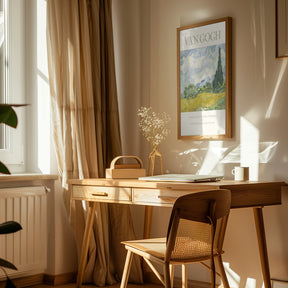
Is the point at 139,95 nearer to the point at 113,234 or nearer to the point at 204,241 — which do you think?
the point at 113,234

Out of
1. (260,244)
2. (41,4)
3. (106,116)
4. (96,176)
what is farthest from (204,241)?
(41,4)

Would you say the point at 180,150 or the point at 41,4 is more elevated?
the point at 41,4

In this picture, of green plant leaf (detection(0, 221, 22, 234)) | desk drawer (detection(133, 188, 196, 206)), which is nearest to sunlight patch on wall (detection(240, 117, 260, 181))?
desk drawer (detection(133, 188, 196, 206))

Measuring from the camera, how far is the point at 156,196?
2.68 meters

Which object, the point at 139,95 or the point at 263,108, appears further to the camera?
the point at 139,95

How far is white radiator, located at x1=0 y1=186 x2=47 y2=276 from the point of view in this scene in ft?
9.93

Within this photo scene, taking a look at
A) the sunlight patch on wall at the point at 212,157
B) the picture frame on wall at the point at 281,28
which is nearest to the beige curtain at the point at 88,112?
the sunlight patch on wall at the point at 212,157

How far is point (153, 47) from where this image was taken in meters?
3.46

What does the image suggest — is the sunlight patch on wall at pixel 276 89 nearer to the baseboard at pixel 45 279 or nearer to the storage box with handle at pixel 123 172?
the storage box with handle at pixel 123 172

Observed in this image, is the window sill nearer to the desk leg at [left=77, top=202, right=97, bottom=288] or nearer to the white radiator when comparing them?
the white radiator

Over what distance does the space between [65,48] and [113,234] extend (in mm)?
1273

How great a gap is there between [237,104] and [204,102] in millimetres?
221

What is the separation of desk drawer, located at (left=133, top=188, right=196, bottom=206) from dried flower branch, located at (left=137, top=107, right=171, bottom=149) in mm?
528

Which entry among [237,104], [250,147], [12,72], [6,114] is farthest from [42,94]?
[6,114]
